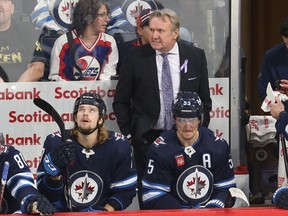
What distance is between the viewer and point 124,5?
7.52m

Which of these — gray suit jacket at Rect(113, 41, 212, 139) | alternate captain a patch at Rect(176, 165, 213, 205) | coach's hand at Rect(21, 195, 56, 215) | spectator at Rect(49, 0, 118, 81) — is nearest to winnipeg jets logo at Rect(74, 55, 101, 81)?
spectator at Rect(49, 0, 118, 81)

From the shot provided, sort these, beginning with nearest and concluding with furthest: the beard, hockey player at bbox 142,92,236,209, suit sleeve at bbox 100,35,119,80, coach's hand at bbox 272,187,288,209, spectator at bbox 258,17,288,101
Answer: coach's hand at bbox 272,187,288,209, the beard, hockey player at bbox 142,92,236,209, suit sleeve at bbox 100,35,119,80, spectator at bbox 258,17,288,101

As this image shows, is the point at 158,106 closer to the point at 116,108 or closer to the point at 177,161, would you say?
the point at 116,108

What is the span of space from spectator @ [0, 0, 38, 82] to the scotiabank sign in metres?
0.13

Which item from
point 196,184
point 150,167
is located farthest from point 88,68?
point 196,184

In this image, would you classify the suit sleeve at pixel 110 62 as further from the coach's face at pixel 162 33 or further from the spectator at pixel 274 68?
the spectator at pixel 274 68

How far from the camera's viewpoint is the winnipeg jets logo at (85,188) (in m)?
6.58

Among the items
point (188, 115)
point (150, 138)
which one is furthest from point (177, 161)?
point (150, 138)

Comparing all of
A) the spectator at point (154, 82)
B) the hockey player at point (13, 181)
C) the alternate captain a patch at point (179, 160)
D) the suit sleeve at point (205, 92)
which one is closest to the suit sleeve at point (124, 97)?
the spectator at point (154, 82)

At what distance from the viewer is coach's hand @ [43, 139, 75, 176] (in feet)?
19.6

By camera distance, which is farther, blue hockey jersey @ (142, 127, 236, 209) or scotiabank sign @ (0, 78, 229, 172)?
scotiabank sign @ (0, 78, 229, 172)

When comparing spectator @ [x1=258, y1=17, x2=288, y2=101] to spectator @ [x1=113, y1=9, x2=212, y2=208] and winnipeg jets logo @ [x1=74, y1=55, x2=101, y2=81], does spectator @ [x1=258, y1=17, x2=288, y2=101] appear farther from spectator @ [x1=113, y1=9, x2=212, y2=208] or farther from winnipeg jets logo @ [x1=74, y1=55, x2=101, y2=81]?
winnipeg jets logo @ [x1=74, y1=55, x2=101, y2=81]

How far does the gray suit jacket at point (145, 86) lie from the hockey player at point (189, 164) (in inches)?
24.9

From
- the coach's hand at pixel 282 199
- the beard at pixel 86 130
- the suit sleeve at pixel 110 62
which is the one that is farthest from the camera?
the suit sleeve at pixel 110 62
